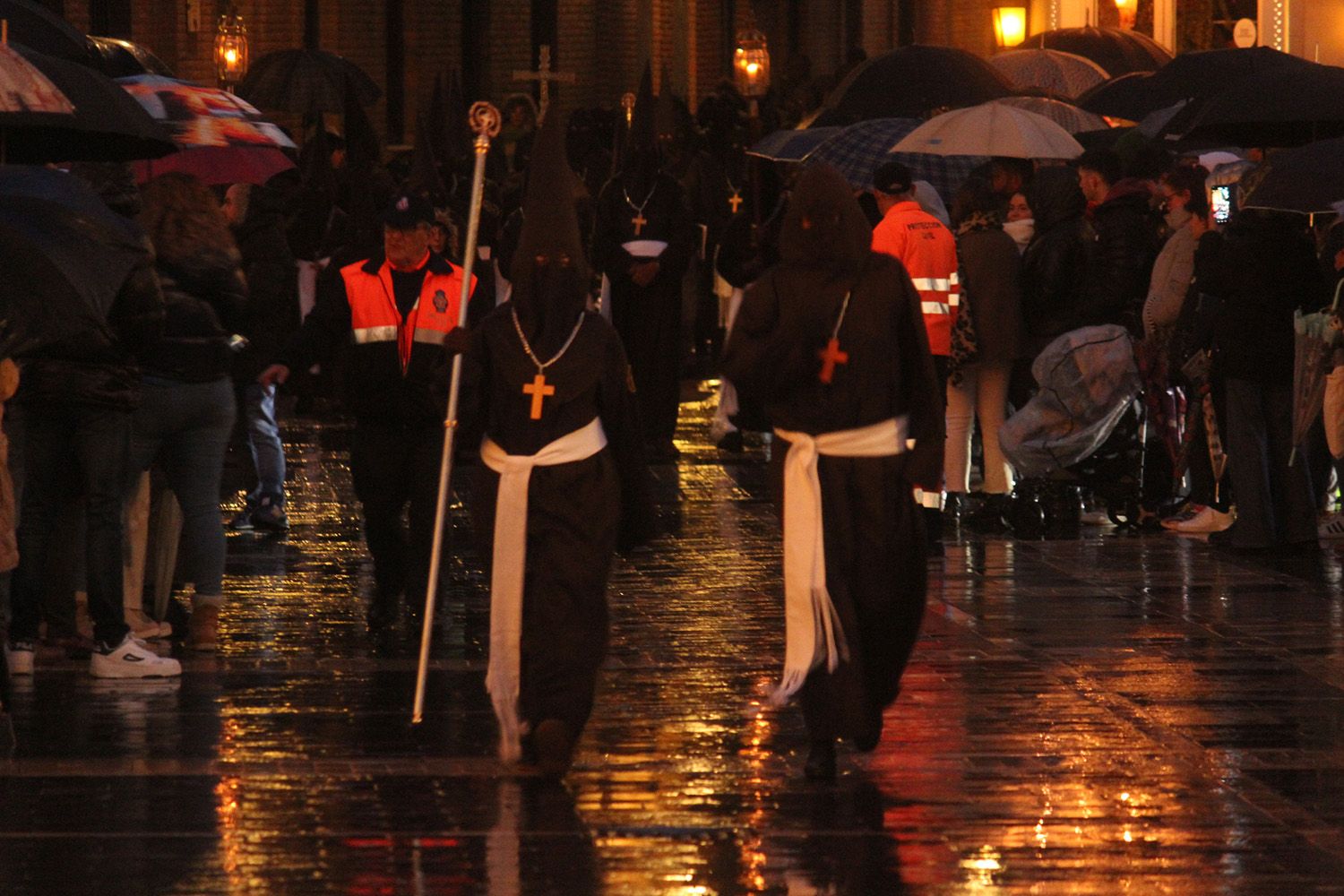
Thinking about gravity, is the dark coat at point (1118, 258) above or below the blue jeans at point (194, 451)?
above

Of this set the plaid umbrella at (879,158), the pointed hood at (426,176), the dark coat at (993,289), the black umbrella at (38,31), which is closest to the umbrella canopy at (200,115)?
the black umbrella at (38,31)

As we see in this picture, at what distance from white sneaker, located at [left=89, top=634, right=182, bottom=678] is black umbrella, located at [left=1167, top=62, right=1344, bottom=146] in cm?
676

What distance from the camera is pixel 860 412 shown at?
8758mm

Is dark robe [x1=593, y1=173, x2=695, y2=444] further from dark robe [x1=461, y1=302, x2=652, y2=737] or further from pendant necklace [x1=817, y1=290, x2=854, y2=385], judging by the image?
pendant necklace [x1=817, y1=290, x2=854, y2=385]

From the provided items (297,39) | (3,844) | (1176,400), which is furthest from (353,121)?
(297,39)

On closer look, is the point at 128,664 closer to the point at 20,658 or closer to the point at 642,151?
the point at 20,658

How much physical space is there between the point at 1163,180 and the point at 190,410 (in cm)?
577

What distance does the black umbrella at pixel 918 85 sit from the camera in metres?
19.0

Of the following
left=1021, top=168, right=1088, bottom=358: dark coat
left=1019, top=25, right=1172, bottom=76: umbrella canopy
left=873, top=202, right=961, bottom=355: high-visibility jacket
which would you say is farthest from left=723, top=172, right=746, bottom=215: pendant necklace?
left=873, top=202, right=961, bottom=355: high-visibility jacket

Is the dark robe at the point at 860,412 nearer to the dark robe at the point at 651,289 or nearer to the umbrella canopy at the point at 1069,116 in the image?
the dark robe at the point at 651,289

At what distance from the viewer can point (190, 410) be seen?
35.4 feet

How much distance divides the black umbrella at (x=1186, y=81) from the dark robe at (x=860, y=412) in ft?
30.7

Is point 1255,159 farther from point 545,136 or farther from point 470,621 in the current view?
point 545,136

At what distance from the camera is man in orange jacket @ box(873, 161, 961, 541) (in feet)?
46.9
